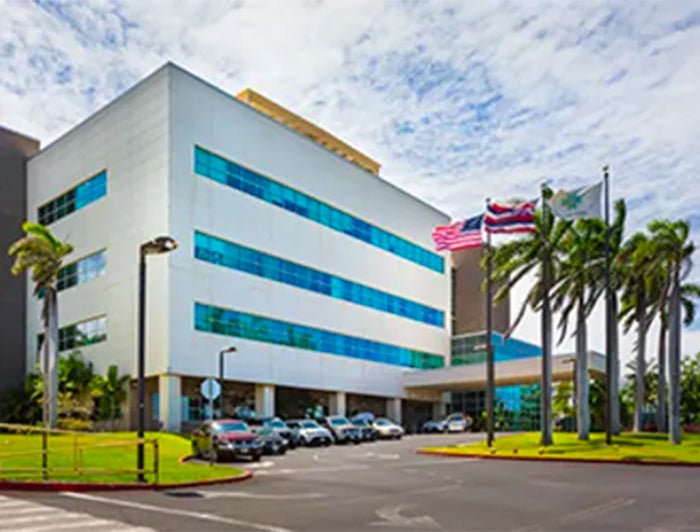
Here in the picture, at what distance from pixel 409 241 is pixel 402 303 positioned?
557 cm

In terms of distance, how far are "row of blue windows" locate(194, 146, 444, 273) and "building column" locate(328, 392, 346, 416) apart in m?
12.4

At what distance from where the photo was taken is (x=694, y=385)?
232 feet

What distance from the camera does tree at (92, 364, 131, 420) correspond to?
4750 cm

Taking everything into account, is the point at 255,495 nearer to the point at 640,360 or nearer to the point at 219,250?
the point at 219,250

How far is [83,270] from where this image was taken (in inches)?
2083

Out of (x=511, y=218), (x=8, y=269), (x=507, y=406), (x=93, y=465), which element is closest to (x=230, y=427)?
(x=93, y=465)

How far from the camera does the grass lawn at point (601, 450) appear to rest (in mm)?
28922

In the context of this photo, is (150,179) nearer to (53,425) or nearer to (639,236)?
(53,425)

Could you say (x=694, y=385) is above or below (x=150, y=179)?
below

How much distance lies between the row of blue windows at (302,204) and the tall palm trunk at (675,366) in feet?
88.2

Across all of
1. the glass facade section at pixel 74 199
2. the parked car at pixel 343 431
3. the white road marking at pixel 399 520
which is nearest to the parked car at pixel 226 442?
the parked car at pixel 343 431

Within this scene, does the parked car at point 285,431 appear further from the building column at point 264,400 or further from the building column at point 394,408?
the building column at point 394,408

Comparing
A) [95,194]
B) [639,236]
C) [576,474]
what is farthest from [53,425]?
[639,236]

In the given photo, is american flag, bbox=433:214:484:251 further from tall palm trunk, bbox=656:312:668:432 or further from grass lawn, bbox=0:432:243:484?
grass lawn, bbox=0:432:243:484
